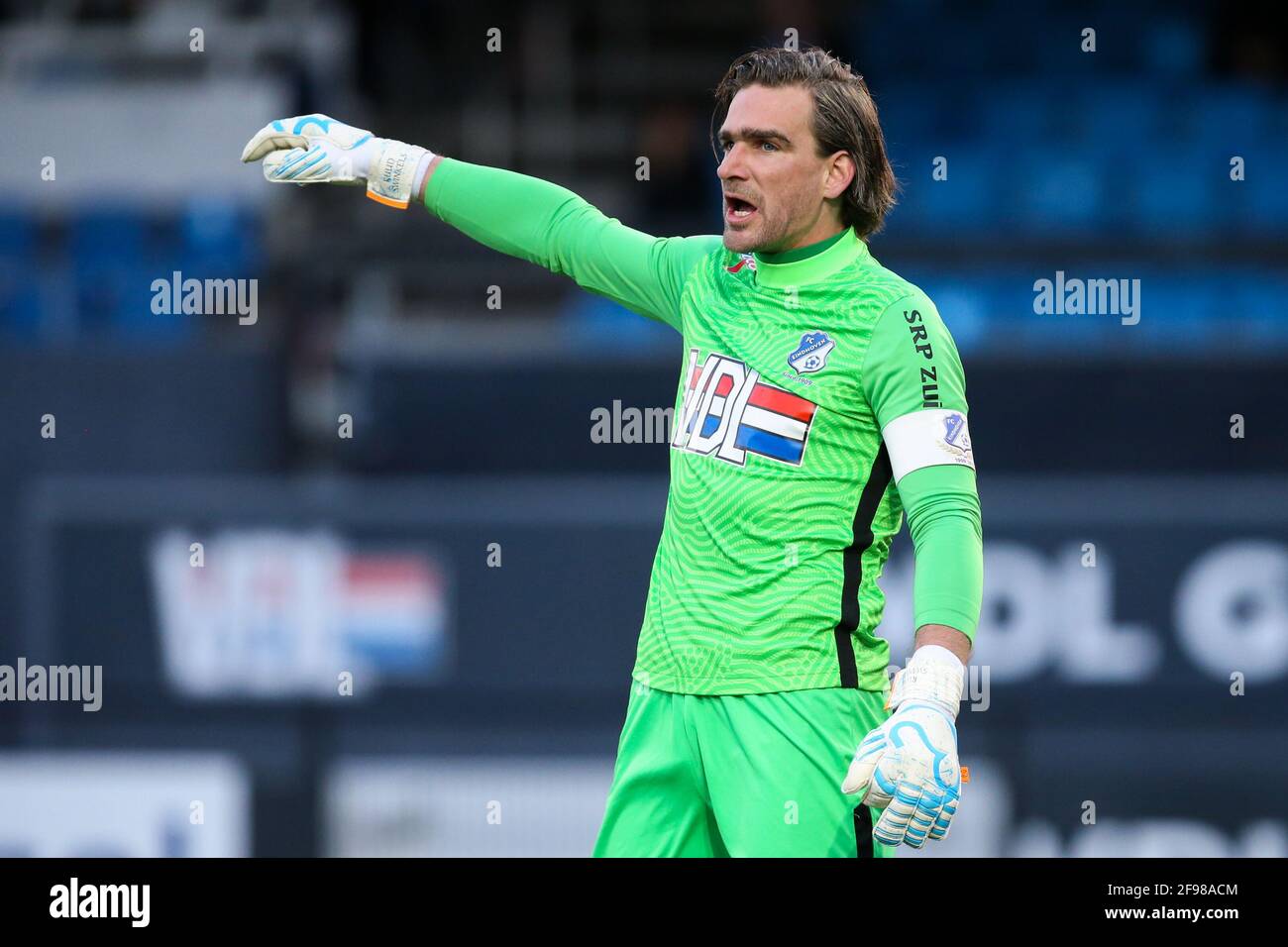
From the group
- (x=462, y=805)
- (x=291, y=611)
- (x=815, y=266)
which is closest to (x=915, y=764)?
(x=815, y=266)

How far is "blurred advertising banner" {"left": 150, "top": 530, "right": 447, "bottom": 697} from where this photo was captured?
292 inches

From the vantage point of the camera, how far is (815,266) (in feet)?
12.0

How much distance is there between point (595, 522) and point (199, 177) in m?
3.81

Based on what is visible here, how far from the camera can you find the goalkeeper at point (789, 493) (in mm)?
3496

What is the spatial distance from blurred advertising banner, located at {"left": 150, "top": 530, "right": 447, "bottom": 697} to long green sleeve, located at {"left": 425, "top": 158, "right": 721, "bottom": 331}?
3.62 metres

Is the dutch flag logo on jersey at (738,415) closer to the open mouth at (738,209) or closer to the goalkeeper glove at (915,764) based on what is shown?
the open mouth at (738,209)

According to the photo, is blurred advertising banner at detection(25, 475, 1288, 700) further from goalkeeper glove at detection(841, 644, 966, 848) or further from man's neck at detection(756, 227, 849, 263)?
goalkeeper glove at detection(841, 644, 966, 848)

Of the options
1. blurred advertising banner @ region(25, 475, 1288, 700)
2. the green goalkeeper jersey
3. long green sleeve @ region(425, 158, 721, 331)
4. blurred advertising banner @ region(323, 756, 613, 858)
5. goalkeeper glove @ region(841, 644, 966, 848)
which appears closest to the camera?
goalkeeper glove @ region(841, 644, 966, 848)

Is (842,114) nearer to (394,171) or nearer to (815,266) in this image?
(815,266)

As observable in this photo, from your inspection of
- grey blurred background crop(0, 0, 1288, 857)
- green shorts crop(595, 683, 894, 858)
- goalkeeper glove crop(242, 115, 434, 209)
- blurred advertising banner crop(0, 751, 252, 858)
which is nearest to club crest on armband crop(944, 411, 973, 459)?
green shorts crop(595, 683, 894, 858)
